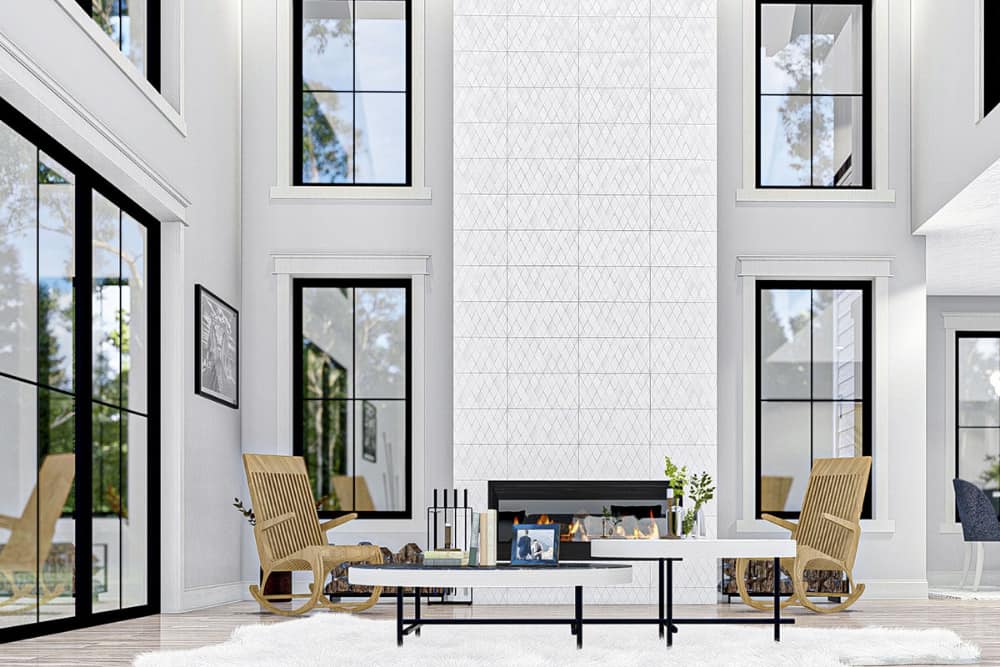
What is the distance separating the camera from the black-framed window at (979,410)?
34.2ft

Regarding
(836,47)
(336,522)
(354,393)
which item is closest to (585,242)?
(354,393)

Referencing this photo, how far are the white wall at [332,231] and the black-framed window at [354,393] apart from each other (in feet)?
0.60

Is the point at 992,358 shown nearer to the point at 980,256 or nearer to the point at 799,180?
the point at 980,256

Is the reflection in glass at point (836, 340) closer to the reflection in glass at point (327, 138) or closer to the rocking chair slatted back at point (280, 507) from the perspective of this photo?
the reflection in glass at point (327, 138)

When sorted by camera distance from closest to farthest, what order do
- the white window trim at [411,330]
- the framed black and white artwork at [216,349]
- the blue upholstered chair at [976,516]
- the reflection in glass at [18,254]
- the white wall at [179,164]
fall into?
the reflection in glass at [18,254]
the white wall at [179,164]
the framed black and white artwork at [216,349]
the white window trim at [411,330]
the blue upholstered chair at [976,516]

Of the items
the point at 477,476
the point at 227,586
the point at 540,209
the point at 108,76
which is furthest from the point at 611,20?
the point at 227,586

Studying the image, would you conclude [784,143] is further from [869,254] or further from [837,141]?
[869,254]

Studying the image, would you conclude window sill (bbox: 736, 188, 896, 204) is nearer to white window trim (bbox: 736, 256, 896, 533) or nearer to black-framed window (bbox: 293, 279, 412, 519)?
white window trim (bbox: 736, 256, 896, 533)

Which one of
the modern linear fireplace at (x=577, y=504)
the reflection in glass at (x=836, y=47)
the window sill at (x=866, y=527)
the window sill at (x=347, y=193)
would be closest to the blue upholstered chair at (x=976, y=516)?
the window sill at (x=866, y=527)

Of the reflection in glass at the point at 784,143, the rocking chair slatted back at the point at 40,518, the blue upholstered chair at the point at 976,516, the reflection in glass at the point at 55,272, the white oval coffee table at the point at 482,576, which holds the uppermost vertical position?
the reflection in glass at the point at 784,143

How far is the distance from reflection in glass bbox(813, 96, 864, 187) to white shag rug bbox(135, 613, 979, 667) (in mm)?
3890

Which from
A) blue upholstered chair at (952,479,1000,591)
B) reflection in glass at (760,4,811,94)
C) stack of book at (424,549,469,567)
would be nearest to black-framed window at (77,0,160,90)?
stack of book at (424,549,469,567)

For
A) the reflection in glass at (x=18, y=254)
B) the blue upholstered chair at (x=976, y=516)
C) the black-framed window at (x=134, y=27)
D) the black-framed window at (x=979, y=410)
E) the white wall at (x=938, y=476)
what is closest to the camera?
the reflection in glass at (x=18, y=254)

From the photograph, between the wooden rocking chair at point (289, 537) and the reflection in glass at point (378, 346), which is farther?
the reflection in glass at point (378, 346)
